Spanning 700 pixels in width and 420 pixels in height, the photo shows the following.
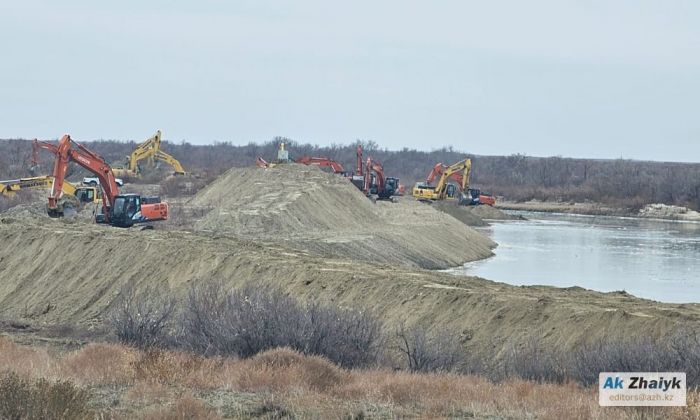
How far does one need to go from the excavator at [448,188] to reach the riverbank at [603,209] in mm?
16432

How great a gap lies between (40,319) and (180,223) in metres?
23.4

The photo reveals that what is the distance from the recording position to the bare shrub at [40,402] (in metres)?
9.64

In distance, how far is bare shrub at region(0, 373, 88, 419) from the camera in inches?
380

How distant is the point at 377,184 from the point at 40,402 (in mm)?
65931

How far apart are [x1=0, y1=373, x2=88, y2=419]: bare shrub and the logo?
583cm

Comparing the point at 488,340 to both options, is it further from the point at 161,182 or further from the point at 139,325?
the point at 161,182

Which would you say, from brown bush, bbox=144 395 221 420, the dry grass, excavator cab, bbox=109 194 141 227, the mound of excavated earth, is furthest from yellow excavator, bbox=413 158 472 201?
brown bush, bbox=144 395 221 420

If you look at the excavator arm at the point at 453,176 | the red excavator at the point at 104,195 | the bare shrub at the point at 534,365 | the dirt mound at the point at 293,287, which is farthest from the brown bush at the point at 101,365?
the excavator arm at the point at 453,176

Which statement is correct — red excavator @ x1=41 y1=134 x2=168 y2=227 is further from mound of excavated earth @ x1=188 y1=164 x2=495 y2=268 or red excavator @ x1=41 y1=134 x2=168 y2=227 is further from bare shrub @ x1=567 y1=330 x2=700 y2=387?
bare shrub @ x1=567 y1=330 x2=700 y2=387

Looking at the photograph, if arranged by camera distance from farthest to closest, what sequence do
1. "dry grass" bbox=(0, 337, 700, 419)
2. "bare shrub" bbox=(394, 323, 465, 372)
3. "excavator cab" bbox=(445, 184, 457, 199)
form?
"excavator cab" bbox=(445, 184, 457, 199)
"bare shrub" bbox=(394, 323, 465, 372)
"dry grass" bbox=(0, 337, 700, 419)

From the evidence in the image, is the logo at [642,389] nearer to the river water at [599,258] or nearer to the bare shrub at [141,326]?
the bare shrub at [141,326]

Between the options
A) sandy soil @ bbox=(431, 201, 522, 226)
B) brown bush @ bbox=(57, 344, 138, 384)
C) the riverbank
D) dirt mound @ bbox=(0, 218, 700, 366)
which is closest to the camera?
brown bush @ bbox=(57, 344, 138, 384)

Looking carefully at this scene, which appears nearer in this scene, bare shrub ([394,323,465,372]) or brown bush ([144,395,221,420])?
brown bush ([144,395,221,420])

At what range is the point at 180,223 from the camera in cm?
5281
